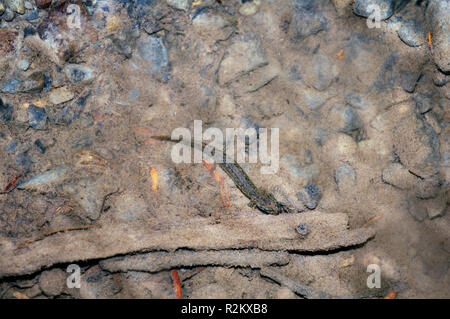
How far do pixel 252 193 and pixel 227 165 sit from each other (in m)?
0.29

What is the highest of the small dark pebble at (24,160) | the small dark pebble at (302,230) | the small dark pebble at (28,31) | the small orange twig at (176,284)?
the small dark pebble at (28,31)

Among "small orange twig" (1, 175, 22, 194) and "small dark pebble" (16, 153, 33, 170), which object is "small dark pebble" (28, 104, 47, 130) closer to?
"small dark pebble" (16, 153, 33, 170)

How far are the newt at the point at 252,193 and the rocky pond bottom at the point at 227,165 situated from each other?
0.01 meters

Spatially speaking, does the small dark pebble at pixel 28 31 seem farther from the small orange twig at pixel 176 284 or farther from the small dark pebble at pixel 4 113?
the small orange twig at pixel 176 284

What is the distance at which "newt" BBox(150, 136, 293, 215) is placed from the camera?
8.38ft

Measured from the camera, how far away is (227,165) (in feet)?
8.82

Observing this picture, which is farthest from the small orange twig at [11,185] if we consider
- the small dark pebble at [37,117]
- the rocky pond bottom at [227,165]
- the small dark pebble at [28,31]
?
the small dark pebble at [28,31]

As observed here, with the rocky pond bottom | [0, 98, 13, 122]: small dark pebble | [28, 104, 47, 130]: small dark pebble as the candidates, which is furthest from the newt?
[0, 98, 13, 122]: small dark pebble

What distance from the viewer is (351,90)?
2.84 m

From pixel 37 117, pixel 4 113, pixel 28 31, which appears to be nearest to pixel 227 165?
pixel 37 117

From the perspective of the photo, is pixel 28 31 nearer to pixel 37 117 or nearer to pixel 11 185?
pixel 37 117

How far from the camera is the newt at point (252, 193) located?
255 centimetres

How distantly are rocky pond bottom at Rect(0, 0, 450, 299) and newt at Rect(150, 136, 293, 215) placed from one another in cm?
1

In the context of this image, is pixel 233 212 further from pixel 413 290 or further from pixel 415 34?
pixel 415 34
